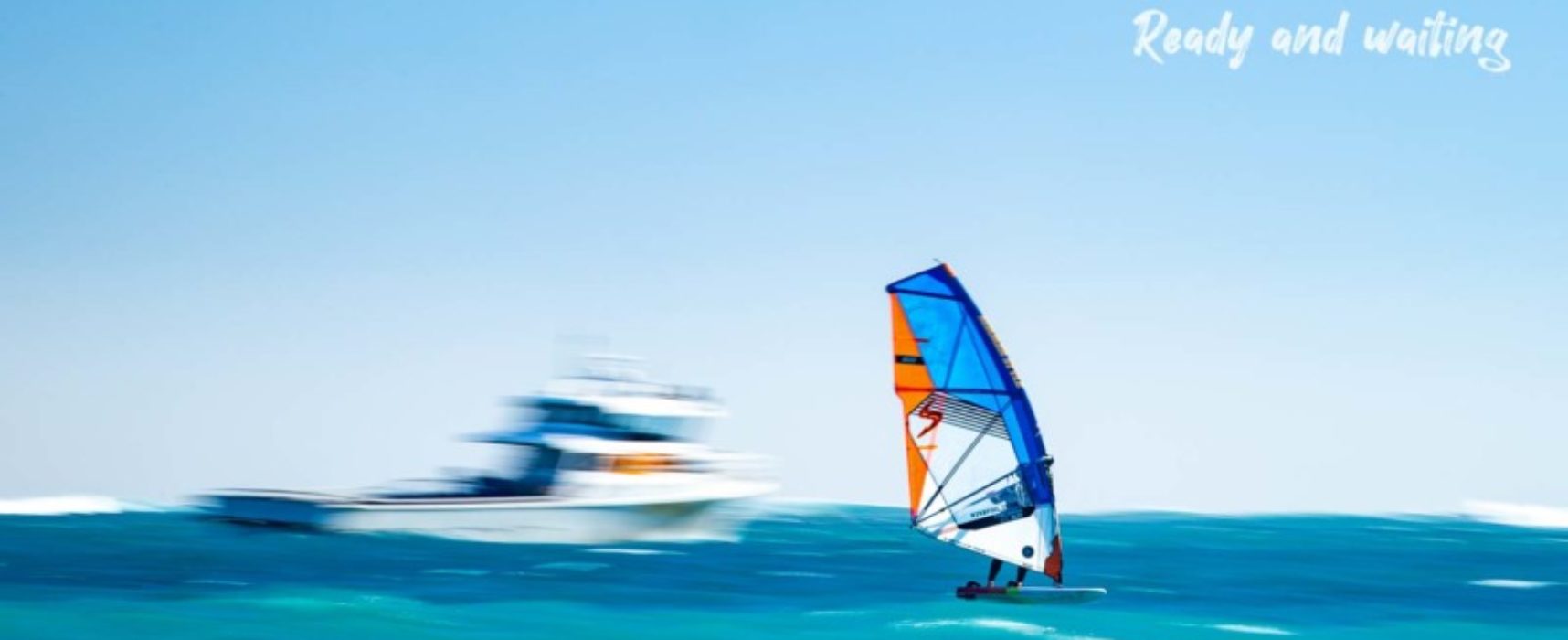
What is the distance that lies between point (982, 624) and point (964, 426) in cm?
446

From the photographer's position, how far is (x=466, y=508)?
51.5 meters

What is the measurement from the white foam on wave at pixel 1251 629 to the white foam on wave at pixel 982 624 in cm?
372

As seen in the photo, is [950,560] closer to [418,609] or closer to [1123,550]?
[1123,550]

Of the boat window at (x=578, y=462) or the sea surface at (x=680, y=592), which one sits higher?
the boat window at (x=578, y=462)

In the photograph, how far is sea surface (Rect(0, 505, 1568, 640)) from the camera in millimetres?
29188

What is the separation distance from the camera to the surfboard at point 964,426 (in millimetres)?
25938

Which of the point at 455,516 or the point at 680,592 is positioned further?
the point at 455,516

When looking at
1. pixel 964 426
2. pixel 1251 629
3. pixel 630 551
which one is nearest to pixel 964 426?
pixel 964 426

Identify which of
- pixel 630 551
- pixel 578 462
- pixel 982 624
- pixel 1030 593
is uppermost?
pixel 578 462

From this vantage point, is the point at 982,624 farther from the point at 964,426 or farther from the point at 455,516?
the point at 455,516

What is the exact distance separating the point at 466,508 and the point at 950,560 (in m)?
14.1

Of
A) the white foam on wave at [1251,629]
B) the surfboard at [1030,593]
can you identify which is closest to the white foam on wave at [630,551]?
the white foam on wave at [1251,629]

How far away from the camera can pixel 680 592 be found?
1412 inches

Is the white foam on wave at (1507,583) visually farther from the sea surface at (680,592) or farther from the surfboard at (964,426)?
the surfboard at (964,426)
